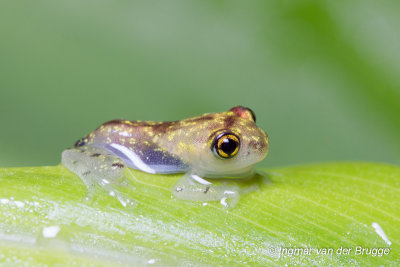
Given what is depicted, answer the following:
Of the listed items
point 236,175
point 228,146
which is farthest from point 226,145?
point 236,175

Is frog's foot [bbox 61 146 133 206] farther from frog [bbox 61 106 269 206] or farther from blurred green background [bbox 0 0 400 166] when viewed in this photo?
blurred green background [bbox 0 0 400 166]

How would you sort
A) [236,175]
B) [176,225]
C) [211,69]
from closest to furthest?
1. [176,225]
2. [236,175]
3. [211,69]

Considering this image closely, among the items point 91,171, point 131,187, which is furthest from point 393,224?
point 91,171

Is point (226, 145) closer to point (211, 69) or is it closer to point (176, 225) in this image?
point (176, 225)

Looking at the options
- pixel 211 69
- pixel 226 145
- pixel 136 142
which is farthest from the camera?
pixel 211 69

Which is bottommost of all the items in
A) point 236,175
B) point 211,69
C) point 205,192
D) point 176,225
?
point 176,225

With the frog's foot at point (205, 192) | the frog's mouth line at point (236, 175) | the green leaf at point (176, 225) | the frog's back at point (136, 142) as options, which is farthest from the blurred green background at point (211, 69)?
the green leaf at point (176, 225)
